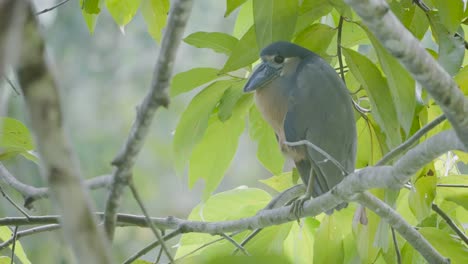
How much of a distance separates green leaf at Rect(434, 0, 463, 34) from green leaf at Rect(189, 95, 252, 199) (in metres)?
A: 0.44

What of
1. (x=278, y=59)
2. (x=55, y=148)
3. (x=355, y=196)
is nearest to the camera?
(x=55, y=148)

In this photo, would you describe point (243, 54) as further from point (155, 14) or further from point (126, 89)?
point (126, 89)

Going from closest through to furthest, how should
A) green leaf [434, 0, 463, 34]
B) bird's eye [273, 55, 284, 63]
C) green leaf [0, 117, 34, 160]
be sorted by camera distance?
green leaf [434, 0, 463, 34], green leaf [0, 117, 34, 160], bird's eye [273, 55, 284, 63]

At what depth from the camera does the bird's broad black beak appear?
4.34 feet

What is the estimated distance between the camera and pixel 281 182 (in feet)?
4.73

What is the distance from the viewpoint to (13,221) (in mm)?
1123

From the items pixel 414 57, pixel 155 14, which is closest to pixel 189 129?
pixel 155 14

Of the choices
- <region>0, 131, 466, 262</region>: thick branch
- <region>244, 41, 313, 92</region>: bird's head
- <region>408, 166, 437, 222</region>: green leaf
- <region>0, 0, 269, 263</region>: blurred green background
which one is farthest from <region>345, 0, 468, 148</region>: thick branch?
<region>0, 0, 269, 263</region>: blurred green background

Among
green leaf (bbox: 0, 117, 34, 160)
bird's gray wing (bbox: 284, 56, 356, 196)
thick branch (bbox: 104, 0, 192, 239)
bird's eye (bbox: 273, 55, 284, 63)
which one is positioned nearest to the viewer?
thick branch (bbox: 104, 0, 192, 239)

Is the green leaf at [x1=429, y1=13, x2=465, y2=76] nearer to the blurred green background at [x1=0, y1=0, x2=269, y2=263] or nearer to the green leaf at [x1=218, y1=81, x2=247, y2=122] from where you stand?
the green leaf at [x1=218, y1=81, x2=247, y2=122]

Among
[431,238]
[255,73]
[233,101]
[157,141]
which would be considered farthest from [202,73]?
[157,141]

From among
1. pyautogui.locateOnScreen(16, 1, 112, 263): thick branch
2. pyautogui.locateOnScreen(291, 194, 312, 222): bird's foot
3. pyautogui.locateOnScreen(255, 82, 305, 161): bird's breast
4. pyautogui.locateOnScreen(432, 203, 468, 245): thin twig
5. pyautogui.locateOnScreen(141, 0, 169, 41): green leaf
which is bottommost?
pyautogui.locateOnScreen(432, 203, 468, 245): thin twig

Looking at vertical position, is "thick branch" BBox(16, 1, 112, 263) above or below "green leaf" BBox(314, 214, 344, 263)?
above

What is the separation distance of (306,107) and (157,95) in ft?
3.20
